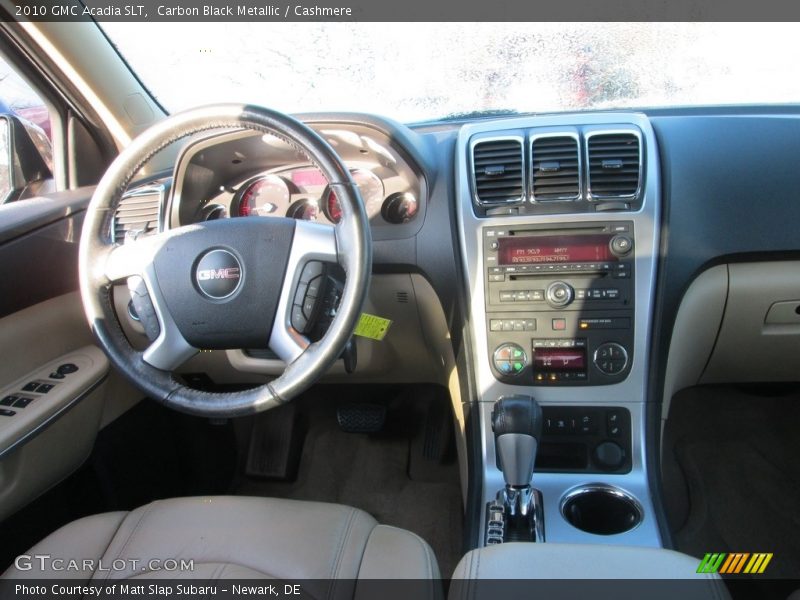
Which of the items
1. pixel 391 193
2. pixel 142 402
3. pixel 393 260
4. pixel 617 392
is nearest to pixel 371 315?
pixel 393 260

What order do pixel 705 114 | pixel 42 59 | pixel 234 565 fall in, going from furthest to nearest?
pixel 42 59
pixel 705 114
pixel 234 565


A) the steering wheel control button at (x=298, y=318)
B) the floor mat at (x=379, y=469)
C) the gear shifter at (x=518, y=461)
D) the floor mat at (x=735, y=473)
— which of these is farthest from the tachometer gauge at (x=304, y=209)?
the floor mat at (x=735, y=473)

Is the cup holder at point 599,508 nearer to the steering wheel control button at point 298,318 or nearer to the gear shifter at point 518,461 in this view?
the gear shifter at point 518,461

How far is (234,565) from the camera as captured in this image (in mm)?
1258

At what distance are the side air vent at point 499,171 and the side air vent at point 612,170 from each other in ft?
0.64

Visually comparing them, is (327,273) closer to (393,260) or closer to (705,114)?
(393,260)

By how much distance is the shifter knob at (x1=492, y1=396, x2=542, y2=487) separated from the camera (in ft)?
4.85

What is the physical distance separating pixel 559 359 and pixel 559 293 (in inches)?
7.8

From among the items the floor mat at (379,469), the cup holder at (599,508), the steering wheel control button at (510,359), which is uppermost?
the steering wheel control button at (510,359)

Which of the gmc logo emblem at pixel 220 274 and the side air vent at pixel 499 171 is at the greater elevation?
the side air vent at pixel 499 171

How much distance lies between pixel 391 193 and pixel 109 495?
1.47 m

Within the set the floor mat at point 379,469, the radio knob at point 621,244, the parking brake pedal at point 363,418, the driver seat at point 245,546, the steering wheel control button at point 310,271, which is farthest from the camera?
the parking brake pedal at point 363,418

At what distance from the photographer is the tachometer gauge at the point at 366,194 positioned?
1805 millimetres

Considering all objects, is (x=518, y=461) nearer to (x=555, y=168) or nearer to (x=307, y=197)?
(x=555, y=168)
